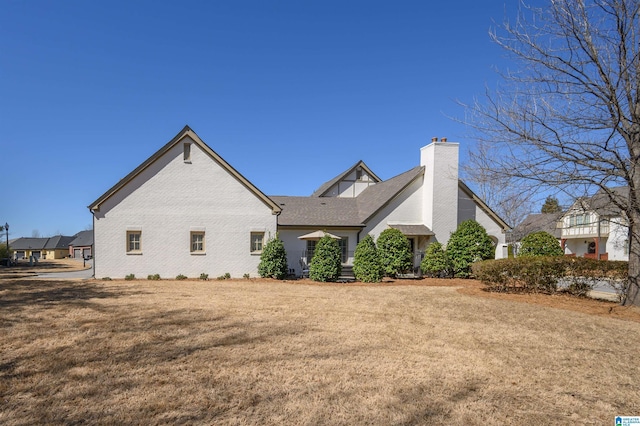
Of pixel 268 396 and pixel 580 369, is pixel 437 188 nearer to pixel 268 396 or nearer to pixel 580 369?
Answer: pixel 580 369

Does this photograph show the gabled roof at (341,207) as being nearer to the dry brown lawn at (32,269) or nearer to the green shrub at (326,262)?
the green shrub at (326,262)

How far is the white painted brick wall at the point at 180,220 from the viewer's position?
60.0 feet

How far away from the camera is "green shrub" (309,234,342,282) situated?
17797 mm

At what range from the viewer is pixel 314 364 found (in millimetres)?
5875

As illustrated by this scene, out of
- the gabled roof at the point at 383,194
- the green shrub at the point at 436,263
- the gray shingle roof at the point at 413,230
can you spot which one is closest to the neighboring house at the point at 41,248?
the gabled roof at the point at 383,194

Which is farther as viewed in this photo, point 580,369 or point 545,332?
point 545,332

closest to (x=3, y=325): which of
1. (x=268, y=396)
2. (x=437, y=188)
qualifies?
(x=268, y=396)

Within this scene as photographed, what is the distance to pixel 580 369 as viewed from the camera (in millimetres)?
5895

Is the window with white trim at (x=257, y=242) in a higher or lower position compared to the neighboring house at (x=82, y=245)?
higher

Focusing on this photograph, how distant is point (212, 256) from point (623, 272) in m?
16.7

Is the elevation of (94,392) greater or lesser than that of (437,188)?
lesser

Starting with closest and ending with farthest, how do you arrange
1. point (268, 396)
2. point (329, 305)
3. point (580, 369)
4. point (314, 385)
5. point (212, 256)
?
point (268, 396), point (314, 385), point (580, 369), point (329, 305), point (212, 256)

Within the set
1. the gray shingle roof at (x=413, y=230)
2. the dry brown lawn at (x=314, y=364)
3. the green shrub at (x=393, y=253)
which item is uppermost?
the gray shingle roof at (x=413, y=230)

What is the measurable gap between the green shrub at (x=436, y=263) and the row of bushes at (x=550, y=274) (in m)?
4.79
